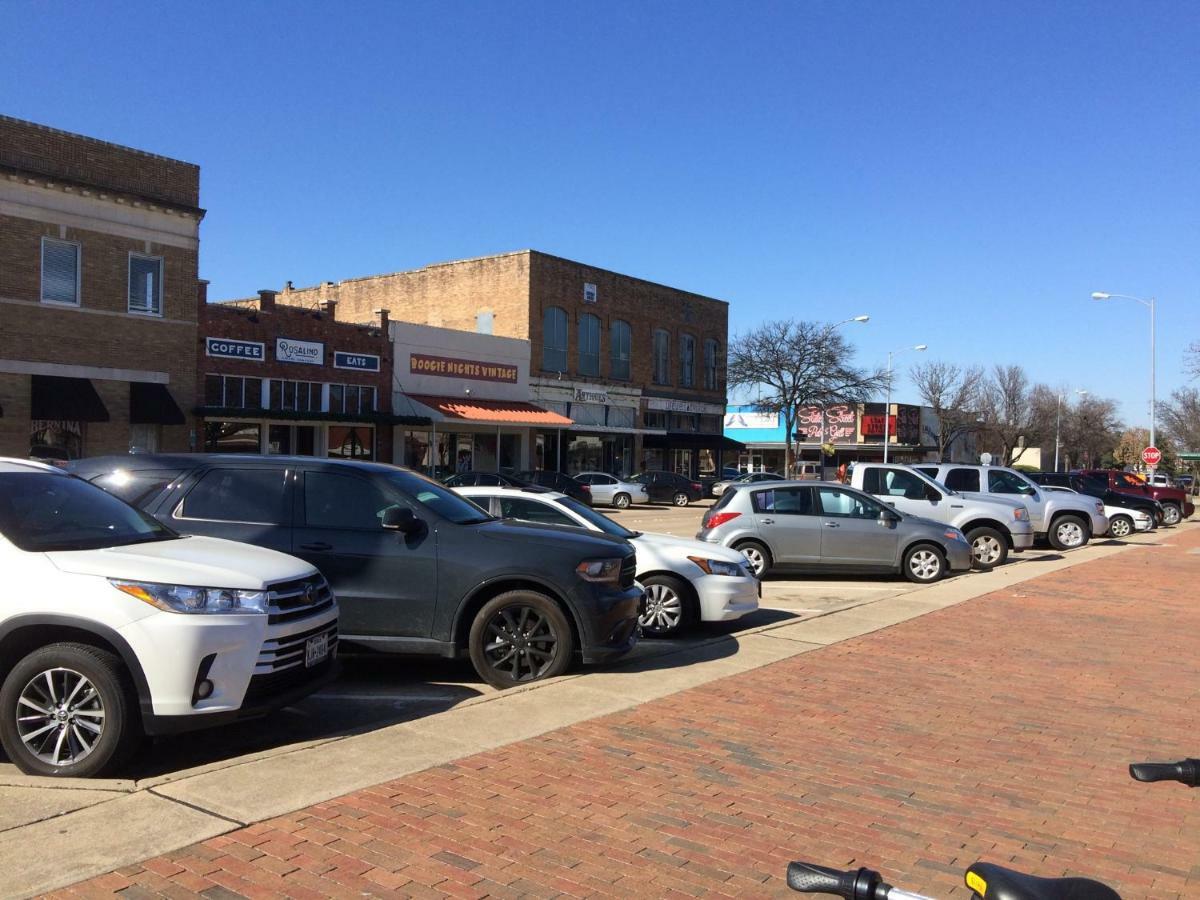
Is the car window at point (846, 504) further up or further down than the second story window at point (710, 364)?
further down

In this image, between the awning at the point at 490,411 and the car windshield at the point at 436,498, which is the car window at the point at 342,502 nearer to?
the car windshield at the point at 436,498

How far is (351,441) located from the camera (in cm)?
3416

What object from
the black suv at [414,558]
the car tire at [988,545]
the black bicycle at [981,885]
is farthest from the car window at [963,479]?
the black bicycle at [981,885]

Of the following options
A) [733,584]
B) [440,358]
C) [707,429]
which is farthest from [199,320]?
[707,429]

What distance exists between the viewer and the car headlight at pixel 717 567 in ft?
32.6

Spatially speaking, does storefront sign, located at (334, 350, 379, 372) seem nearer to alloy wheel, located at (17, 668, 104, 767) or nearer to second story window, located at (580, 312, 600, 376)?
second story window, located at (580, 312, 600, 376)

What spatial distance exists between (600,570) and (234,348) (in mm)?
25315

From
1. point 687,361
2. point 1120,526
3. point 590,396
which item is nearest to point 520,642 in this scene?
point 1120,526

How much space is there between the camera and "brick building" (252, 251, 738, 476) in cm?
4372

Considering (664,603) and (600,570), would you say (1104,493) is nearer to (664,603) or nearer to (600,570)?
(664,603)

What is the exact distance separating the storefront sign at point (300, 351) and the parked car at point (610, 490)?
10535 millimetres

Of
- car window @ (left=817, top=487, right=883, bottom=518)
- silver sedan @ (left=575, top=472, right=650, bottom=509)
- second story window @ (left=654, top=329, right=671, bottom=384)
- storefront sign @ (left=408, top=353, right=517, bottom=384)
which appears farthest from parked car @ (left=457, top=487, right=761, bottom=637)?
second story window @ (left=654, top=329, right=671, bottom=384)

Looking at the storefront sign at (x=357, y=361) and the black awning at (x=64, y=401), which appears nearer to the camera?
the black awning at (x=64, y=401)

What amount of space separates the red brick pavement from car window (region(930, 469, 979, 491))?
1325 cm
